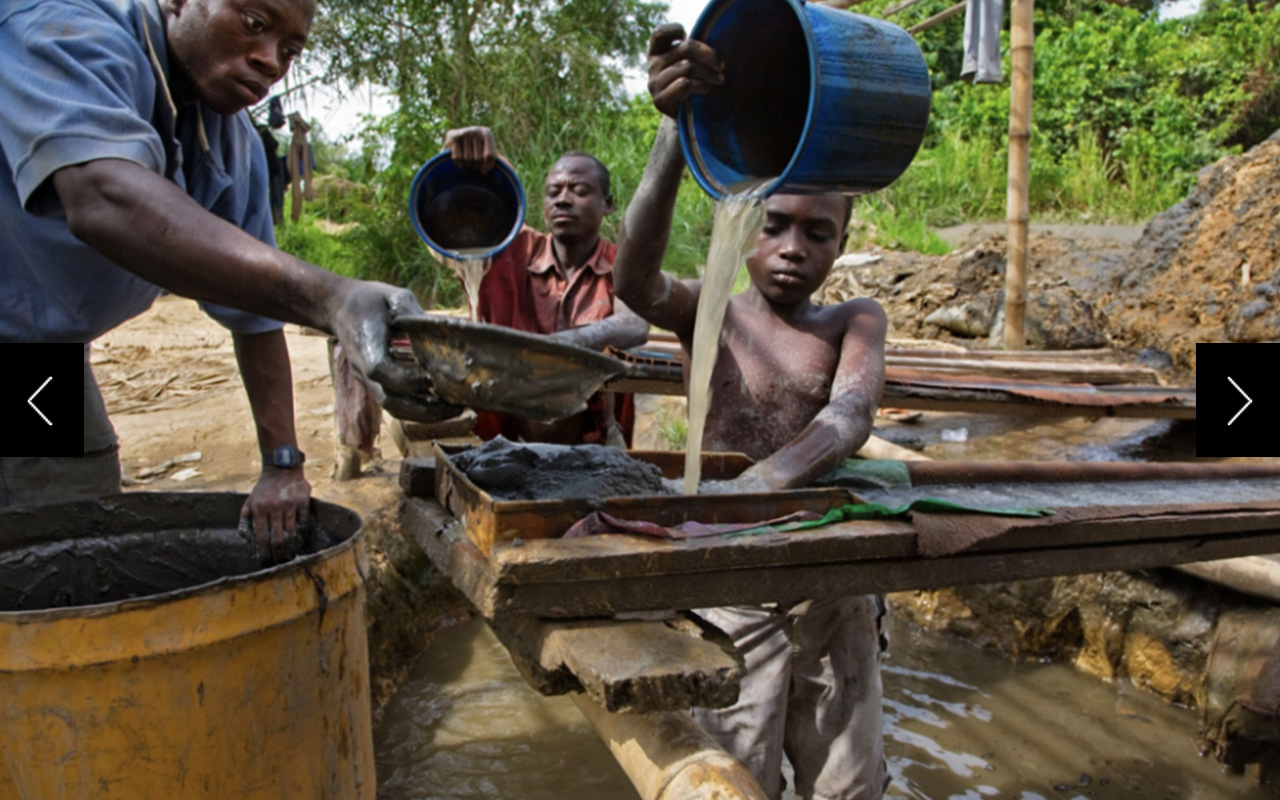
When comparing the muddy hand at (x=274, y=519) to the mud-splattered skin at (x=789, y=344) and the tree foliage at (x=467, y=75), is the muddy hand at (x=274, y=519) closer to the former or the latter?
the mud-splattered skin at (x=789, y=344)

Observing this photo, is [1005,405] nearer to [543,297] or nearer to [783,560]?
[543,297]

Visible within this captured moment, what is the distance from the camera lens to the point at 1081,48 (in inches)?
Answer: 525

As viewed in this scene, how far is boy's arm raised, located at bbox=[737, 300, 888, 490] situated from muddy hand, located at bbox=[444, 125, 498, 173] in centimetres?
151

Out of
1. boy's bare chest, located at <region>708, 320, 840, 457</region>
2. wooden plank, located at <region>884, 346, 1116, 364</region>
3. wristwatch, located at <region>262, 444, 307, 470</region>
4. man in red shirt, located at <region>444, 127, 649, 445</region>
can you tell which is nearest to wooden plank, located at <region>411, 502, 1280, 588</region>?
wristwatch, located at <region>262, 444, 307, 470</region>

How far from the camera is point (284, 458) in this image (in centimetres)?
185

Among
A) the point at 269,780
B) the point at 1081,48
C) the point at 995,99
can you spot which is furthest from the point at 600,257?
the point at 1081,48

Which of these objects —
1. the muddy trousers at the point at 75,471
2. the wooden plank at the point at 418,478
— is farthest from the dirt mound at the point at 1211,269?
the muddy trousers at the point at 75,471

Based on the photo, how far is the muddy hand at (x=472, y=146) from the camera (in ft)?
10.4

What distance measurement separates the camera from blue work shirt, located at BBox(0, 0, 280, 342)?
1278mm

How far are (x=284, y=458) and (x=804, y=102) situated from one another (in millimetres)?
1339

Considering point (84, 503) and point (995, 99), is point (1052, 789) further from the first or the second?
point (995, 99)

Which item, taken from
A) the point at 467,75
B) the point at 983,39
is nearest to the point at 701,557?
the point at 983,39

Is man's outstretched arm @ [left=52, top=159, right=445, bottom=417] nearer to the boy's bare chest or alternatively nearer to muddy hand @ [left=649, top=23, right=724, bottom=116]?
muddy hand @ [left=649, top=23, right=724, bottom=116]

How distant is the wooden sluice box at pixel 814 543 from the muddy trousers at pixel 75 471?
→ 73 cm
